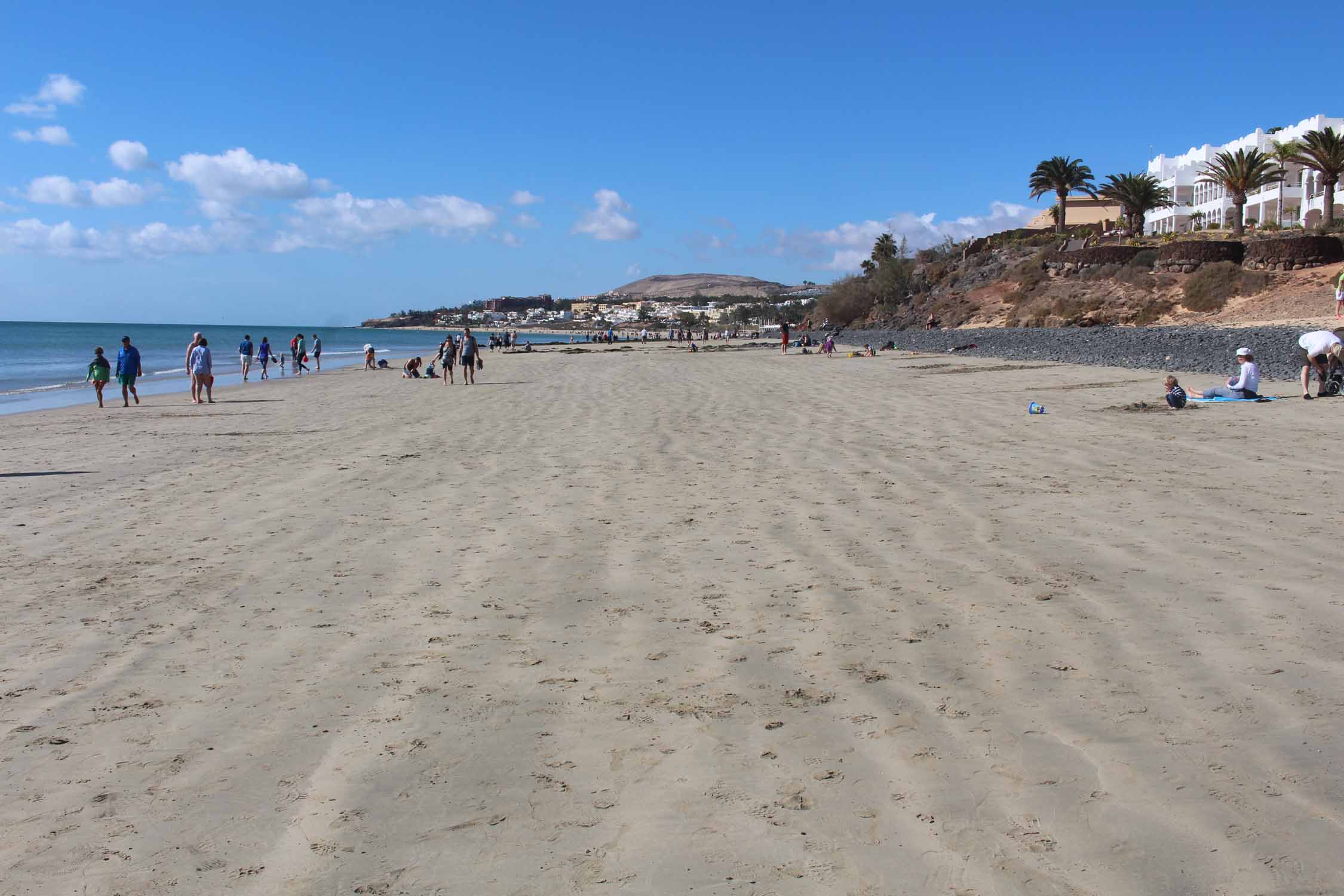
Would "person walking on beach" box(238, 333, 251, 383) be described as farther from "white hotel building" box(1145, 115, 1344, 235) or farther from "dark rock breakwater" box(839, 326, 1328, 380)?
"white hotel building" box(1145, 115, 1344, 235)

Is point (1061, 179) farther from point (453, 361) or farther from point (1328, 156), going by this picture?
point (453, 361)

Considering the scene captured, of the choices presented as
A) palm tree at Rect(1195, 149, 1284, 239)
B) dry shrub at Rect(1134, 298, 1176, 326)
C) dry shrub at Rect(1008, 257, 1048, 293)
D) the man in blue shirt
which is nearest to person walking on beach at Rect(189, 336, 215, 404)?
the man in blue shirt

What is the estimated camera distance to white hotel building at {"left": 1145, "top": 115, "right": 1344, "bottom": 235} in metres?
48.0

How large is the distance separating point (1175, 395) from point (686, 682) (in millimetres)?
10224

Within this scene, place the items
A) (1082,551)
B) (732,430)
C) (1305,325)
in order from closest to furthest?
1. (1082,551)
2. (732,430)
3. (1305,325)

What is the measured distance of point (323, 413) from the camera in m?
16.1

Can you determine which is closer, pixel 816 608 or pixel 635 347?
pixel 816 608

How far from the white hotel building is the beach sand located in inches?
1848

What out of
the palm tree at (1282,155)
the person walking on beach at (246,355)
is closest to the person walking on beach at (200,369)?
the person walking on beach at (246,355)

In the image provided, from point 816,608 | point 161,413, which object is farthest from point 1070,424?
point 161,413

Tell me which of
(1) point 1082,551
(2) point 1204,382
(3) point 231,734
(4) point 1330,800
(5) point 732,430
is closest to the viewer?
(4) point 1330,800

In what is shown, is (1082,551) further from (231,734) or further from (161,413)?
(161,413)

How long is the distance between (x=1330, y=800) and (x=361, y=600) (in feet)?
13.4

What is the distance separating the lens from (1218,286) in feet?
116
